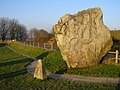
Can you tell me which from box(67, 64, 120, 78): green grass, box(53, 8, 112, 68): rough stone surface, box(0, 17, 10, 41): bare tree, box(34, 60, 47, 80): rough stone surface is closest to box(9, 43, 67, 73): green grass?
box(53, 8, 112, 68): rough stone surface

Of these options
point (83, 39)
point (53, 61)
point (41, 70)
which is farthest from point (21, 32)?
point (41, 70)

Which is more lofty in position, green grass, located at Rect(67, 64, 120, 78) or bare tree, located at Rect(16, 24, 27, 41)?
bare tree, located at Rect(16, 24, 27, 41)

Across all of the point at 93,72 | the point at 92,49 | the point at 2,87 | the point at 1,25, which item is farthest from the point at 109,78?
the point at 1,25

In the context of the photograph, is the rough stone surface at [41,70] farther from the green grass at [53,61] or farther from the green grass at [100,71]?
the green grass at [53,61]

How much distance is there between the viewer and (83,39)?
17422 millimetres

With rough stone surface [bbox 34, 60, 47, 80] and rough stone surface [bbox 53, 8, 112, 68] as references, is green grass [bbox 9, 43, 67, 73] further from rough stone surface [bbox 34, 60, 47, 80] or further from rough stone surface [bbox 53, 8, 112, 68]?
rough stone surface [bbox 34, 60, 47, 80]

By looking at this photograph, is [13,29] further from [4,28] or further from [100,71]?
[100,71]

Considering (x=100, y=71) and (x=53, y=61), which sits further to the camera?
(x=53, y=61)

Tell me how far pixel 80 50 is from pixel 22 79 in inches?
199

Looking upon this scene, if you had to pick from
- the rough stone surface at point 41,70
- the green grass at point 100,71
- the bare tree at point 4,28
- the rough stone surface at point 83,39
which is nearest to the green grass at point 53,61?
the rough stone surface at point 83,39

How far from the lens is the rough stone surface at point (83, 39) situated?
57.0 feet

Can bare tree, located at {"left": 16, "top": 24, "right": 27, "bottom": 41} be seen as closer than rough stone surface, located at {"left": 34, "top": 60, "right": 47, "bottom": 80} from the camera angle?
No

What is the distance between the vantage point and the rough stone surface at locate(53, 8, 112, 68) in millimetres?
17359

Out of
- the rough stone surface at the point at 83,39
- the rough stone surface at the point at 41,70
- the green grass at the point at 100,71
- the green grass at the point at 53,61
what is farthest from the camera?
the green grass at the point at 53,61
